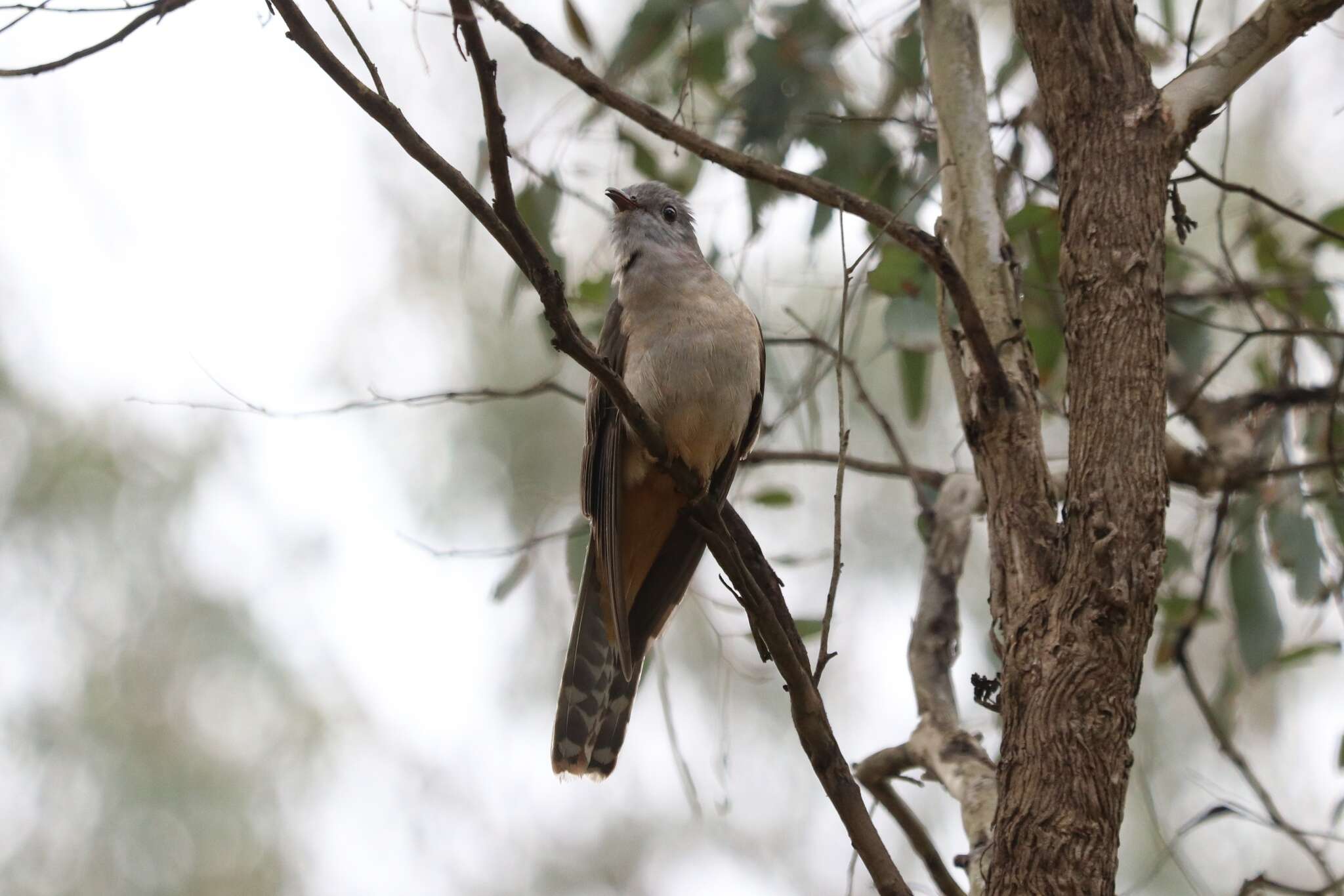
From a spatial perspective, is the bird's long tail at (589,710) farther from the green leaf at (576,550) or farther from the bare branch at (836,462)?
the bare branch at (836,462)

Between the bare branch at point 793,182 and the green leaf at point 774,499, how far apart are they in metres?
2.02

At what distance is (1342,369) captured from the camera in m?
4.56

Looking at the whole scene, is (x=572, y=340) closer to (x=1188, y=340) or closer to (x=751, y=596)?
(x=751, y=596)

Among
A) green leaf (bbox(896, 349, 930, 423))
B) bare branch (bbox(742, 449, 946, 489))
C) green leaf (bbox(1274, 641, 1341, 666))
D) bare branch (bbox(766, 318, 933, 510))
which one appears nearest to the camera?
bare branch (bbox(766, 318, 933, 510))

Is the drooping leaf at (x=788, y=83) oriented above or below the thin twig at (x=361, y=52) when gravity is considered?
above

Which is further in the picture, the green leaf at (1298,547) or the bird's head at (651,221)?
the bird's head at (651,221)

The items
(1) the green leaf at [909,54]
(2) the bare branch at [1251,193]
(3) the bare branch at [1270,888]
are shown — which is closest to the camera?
(3) the bare branch at [1270,888]

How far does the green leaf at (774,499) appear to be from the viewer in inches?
195

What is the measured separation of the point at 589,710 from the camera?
4.23 m

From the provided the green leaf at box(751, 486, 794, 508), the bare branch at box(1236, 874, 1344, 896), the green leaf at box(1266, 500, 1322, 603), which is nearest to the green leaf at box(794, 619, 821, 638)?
the green leaf at box(751, 486, 794, 508)

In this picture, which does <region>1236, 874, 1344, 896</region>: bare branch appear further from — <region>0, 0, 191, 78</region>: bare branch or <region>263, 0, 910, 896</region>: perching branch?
<region>0, 0, 191, 78</region>: bare branch

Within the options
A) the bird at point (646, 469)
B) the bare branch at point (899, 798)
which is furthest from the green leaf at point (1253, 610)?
the bird at point (646, 469)

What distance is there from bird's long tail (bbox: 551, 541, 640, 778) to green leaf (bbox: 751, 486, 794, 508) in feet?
3.12

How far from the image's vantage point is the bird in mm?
4172
